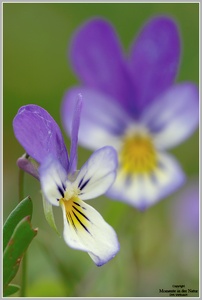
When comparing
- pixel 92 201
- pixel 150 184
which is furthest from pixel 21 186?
pixel 92 201

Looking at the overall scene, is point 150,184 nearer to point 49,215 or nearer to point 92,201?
point 92,201

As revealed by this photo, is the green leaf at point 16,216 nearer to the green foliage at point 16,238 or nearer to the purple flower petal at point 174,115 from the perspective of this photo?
the green foliage at point 16,238

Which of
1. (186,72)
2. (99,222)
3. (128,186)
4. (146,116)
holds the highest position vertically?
(186,72)

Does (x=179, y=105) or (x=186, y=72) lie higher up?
A: (x=186, y=72)

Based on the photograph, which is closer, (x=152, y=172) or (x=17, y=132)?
(x=17, y=132)

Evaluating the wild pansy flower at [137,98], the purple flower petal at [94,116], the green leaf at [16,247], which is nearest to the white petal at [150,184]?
the wild pansy flower at [137,98]

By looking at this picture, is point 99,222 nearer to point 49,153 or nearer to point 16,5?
point 49,153

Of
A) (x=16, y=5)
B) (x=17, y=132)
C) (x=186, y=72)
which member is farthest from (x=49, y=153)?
(x=16, y=5)

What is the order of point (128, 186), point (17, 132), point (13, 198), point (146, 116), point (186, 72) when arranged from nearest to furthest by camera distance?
point (17, 132) → point (128, 186) → point (146, 116) → point (13, 198) → point (186, 72)

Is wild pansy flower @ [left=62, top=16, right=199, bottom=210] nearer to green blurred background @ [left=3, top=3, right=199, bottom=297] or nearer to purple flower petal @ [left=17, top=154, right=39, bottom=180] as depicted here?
green blurred background @ [left=3, top=3, right=199, bottom=297]
